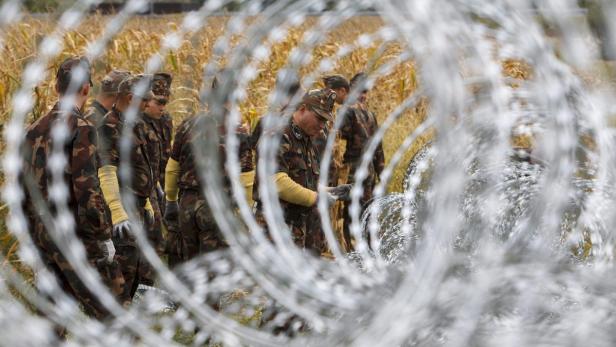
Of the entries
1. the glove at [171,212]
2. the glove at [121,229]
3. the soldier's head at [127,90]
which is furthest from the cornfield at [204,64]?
the glove at [121,229]

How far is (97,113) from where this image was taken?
7719mm

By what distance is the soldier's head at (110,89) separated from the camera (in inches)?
304

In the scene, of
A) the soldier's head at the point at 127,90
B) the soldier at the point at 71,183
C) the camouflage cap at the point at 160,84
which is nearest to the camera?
the soldier at the point at 71,183

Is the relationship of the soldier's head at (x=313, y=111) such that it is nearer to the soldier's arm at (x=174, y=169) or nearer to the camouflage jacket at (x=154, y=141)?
the soldier's arm at (x=174, y=169)

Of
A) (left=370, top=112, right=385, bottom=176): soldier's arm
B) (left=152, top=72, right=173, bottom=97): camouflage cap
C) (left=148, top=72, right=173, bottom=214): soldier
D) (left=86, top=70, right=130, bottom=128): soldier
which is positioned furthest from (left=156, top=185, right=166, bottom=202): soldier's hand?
(left=370, top=112, right=385, bottom=176): soldier's arm

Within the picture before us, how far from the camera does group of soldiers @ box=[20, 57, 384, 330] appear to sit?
6.82 metres

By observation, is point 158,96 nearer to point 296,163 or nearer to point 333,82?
point 296,163

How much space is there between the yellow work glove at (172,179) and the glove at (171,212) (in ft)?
0.12

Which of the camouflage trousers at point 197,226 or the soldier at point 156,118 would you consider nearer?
the camouflage trousers at point 197,226

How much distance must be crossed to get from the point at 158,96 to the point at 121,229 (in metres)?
1.26

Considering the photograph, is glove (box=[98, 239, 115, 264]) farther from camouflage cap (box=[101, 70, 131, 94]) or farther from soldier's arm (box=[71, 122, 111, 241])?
camouflage cap (box=[101, 70, 131, 94])

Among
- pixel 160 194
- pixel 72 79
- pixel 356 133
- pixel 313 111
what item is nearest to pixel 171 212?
pixel 160 194

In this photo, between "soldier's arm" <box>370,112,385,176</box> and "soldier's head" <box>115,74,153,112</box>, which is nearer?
"soldier's head" <box>115,74,153,112</box>

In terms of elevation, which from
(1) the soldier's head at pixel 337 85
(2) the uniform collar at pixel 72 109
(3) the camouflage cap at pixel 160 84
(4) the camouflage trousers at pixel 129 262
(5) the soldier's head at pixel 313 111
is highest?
(3) the camouflage cap at pixel 160 84
